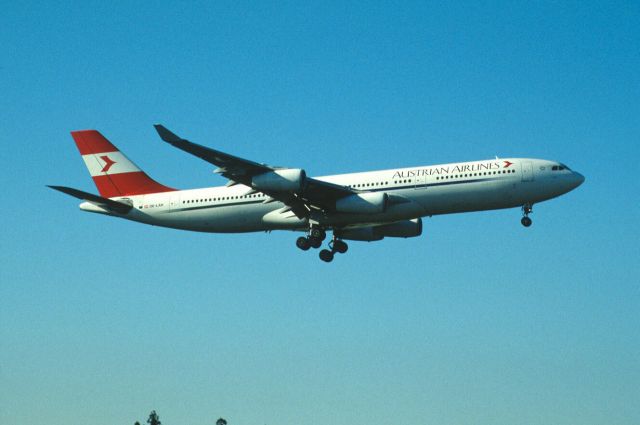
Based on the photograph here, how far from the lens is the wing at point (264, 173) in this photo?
45375 mm

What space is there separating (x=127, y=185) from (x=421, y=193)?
19.4 m

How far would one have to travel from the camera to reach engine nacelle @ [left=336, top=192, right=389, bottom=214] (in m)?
48.7

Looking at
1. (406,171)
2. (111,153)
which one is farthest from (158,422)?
(406,171)

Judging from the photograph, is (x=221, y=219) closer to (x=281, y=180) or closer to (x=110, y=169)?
(x=281, y=180)

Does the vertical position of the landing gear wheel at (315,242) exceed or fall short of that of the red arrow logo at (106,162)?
it falls short

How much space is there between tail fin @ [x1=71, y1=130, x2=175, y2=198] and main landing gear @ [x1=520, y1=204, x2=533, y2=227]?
2083 cm

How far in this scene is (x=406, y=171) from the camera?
50031mm

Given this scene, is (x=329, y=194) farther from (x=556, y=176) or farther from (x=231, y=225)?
(x=556, y=176)

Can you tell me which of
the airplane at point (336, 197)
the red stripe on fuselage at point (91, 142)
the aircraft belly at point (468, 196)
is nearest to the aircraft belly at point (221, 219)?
the airplane at point (336, 197)

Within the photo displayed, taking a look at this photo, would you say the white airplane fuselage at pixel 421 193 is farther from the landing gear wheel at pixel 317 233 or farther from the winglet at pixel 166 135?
the winglet at pixel 166 135

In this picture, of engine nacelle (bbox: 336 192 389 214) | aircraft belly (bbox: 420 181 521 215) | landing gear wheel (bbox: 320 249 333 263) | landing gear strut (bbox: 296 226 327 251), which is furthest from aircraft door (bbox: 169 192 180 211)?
aircraft belly (bbox: 420 181 521 215)

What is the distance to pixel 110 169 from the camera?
194 ft

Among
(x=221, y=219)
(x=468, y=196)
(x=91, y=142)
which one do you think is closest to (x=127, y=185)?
(x=91, y=142)

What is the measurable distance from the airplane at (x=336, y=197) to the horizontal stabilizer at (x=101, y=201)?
59mm
